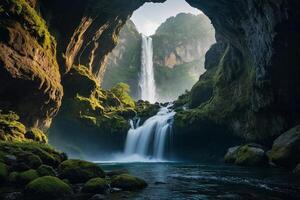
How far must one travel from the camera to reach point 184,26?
647 feet

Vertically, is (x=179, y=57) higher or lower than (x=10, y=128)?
higher

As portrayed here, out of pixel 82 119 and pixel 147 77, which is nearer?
pixel 82 119

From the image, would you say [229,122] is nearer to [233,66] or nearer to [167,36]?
[233,66]

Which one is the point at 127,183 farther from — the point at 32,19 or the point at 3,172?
the point at 32,19

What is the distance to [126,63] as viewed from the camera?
430 ft

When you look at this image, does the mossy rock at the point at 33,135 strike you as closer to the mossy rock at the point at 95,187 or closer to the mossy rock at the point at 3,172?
the mossy rock at the point at 3,172

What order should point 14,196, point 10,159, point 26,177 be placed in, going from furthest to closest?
1. point 10,159
2. point 26,177
3. point 14,196

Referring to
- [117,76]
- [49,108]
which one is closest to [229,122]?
[49,108]

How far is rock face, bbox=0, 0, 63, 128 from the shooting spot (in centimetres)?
3189

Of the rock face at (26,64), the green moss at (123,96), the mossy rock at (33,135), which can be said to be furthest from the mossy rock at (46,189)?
the green moss at (123,96)

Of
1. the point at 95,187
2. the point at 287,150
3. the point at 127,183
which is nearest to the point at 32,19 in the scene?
the point at 127,183

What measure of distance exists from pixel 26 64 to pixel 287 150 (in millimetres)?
27230

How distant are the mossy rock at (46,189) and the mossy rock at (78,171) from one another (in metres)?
2.72

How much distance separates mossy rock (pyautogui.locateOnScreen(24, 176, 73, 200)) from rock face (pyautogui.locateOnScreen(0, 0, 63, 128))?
18764mm
